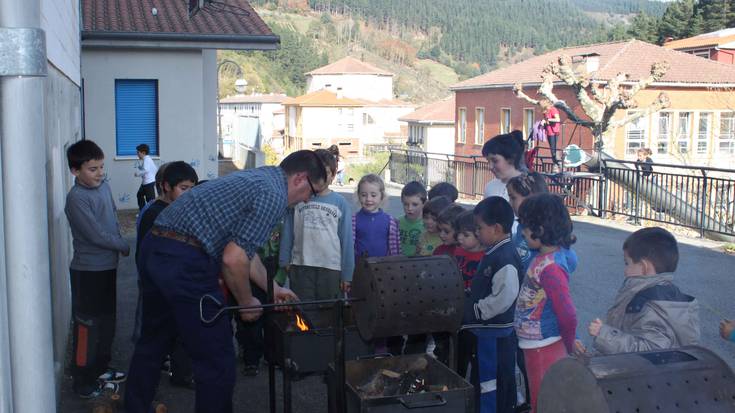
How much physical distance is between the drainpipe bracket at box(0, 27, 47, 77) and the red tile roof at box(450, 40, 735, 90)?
35302 millimetres

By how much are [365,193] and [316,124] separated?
6750cm

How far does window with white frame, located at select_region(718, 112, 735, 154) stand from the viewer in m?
37.9

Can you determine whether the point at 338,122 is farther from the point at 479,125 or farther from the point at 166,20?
the point at 166,20

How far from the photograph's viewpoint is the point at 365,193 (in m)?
6.04

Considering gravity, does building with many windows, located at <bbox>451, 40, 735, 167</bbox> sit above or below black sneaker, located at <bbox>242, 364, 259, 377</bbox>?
above

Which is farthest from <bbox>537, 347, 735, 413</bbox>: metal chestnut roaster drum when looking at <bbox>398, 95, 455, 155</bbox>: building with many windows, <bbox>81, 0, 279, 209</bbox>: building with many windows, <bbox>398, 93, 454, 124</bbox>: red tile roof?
<bbox>398, 93, 454, 124</bbox>: red tile roof

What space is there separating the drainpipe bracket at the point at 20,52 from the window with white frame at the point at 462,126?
148 feet

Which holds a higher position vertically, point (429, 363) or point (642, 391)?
point (642, 391)

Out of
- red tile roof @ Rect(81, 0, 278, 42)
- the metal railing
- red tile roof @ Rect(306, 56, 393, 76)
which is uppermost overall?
red tile roof @ Rect(306, 56, 393, 76)

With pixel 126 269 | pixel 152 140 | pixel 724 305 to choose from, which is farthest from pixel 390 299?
pixel 152 140

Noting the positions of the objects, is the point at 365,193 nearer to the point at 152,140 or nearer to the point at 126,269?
the point at 126,269

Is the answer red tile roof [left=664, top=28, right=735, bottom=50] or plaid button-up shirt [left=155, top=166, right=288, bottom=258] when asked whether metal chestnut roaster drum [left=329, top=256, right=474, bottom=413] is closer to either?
plaid button-up shirt [left=155, top=166, right=288, bottom=258]

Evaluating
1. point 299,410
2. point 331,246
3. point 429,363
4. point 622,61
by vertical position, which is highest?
point 622,61

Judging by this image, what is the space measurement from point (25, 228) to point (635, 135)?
36.0 meters
